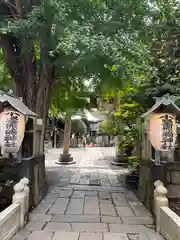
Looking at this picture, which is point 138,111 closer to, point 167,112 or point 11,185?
point 167,112

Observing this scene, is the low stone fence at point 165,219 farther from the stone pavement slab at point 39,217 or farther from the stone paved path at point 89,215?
the stone pavement slab at point 39,217

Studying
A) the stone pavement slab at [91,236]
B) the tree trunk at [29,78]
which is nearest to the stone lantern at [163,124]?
the stone pavement slab at [91,236]

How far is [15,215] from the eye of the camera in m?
4.07

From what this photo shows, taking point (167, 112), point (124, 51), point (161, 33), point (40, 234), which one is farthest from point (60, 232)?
point (161, 33)

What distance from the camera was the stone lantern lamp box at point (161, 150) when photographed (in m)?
4.59

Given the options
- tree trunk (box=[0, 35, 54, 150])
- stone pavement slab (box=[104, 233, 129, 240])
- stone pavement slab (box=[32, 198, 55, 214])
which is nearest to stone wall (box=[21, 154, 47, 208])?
stone pavement slab (box=[32, 198, 55, 214])

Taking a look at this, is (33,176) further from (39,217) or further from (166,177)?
(166,177)

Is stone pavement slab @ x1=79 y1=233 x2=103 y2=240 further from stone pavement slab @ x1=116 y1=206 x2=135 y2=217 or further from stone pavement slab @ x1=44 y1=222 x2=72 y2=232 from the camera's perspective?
stone pavement slab @ x1=116 y1=206 x2=135 y2=217

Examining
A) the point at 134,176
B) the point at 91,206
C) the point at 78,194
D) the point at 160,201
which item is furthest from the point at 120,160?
the point at 160,201

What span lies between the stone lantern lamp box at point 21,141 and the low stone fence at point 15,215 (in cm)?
71

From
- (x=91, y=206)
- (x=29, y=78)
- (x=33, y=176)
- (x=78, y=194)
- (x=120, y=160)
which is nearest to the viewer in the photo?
(x=91, y=206)

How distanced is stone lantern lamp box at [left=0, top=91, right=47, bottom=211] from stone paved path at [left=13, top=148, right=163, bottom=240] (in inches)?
24.7

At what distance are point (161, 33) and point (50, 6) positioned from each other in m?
3.00

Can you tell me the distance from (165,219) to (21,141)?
9.82 feet
